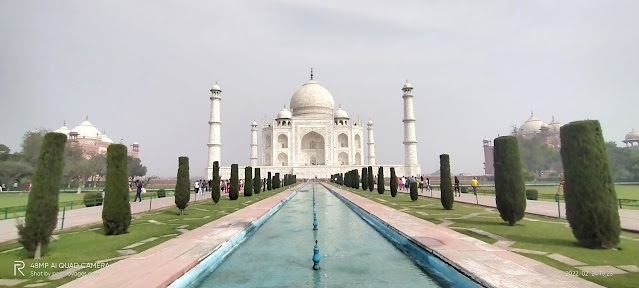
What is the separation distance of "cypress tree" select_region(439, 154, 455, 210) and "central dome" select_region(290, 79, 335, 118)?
42145 mm

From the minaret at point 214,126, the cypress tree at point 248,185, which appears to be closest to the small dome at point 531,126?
the minaret at point 214,126

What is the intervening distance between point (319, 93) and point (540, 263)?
2067 inches

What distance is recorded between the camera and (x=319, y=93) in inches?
2208

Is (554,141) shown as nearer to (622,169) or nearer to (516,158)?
(622,169)

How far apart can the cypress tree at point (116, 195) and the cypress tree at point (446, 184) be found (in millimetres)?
8745

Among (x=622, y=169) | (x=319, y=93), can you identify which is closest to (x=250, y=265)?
(x=319, y=93)

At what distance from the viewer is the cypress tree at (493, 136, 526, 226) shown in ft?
25.7

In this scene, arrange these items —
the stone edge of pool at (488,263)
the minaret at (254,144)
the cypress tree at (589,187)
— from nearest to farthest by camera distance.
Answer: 1. the stone edge of pool at (488,263)
2. the cypress tree at (589,187)
3. the minaret at (254,144)

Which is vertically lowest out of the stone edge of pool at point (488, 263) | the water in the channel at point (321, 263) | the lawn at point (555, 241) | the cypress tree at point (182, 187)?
the water in the channel at point (321, 263)

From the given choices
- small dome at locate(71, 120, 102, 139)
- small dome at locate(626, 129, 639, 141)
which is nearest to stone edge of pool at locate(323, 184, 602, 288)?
small dome at locate(71, 120, 102, 139)

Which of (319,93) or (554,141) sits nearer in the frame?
(319,93)

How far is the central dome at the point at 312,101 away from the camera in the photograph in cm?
5478

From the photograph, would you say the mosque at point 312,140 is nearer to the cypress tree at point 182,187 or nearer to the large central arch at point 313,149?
the large central arch at point 313,149

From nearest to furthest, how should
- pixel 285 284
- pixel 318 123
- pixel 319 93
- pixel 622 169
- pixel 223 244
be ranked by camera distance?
pixel 285 284 < pixel 223 244 < pixel 622 169 < pixel 318 123 < pixel 319 93
